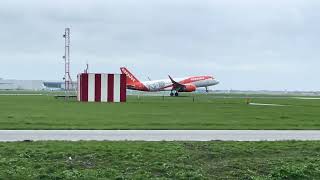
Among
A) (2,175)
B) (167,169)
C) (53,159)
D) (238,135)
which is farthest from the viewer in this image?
(238,135)

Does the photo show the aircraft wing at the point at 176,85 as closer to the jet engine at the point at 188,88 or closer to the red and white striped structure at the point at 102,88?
the jet engine at the point at 188,88

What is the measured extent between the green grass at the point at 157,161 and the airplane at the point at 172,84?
79.3m

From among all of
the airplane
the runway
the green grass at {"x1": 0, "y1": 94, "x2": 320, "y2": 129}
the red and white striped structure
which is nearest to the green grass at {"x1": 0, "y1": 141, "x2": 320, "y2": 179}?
the runway

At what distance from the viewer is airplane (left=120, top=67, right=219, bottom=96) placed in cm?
9569

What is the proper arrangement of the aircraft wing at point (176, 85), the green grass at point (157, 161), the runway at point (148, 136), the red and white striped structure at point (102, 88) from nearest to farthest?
the green grass at point (157, 161) < the runway at point (148, 136) < the red and white striped structure at point (102, 88) < the aircraft wing at point (176, 85)

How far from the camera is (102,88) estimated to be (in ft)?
197

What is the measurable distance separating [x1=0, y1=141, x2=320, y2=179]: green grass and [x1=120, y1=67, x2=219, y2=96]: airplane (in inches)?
3121

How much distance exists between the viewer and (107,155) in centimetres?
1278

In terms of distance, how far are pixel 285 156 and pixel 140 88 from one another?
276 ft

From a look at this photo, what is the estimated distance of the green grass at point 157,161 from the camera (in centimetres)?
1124

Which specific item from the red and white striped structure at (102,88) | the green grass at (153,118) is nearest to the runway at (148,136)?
the green grass at (153,118)

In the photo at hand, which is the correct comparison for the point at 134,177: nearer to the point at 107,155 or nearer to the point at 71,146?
the point at 107,155

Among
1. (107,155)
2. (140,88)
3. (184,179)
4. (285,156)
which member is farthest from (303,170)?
(140,88)

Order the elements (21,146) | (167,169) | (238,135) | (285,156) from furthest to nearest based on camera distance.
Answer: (238,135) → (21,146) → (285,156) → (167,169)
